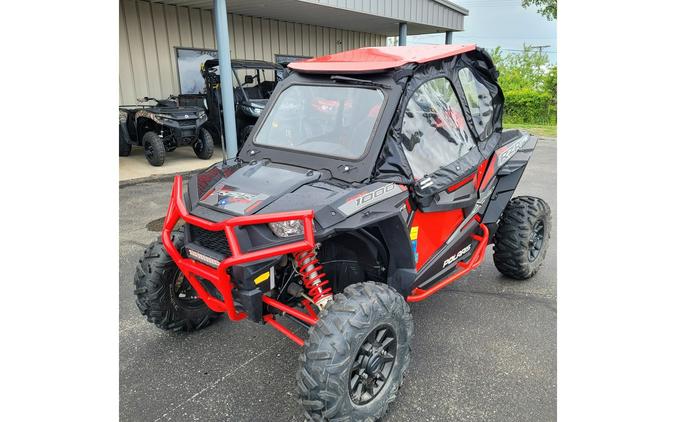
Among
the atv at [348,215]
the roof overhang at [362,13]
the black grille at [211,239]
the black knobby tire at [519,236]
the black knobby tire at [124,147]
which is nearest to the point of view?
the atv at [348,215]

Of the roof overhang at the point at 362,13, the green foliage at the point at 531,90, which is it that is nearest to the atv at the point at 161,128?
the roof overhang at the point at 362,13

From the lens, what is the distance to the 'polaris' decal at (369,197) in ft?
8.02

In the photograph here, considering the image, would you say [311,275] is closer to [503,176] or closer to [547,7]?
[503,176]

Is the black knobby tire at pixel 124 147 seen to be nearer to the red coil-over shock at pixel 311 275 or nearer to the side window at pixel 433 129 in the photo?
the side window at pixel 433 129

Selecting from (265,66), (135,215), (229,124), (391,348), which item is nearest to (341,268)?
(391,348)

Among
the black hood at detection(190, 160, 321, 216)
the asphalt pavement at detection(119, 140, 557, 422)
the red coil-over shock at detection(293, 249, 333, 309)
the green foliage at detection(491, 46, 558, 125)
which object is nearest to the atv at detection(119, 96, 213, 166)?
the asphalt pavement at detection(119, 140, 557, 422)

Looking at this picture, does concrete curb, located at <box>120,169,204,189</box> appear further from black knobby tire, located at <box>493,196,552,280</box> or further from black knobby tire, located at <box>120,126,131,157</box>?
black knobby tire, located at <box>493,196,552,280</box>

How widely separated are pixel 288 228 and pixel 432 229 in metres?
1.15

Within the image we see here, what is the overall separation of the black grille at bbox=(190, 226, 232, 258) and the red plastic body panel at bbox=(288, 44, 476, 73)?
1.32m

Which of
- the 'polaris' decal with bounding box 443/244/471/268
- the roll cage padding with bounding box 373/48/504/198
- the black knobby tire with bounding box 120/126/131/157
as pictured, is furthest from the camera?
the black knobby tire with bounding box 120/126/131/157

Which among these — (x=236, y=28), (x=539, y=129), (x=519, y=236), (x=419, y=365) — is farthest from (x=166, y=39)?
(x=539, y=129)

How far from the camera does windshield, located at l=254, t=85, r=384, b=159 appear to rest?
285 cm

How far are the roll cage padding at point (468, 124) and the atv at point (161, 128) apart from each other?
7.20 metres

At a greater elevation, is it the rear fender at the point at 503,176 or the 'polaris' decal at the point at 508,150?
the 'polaris' decal at the point at 508,150
